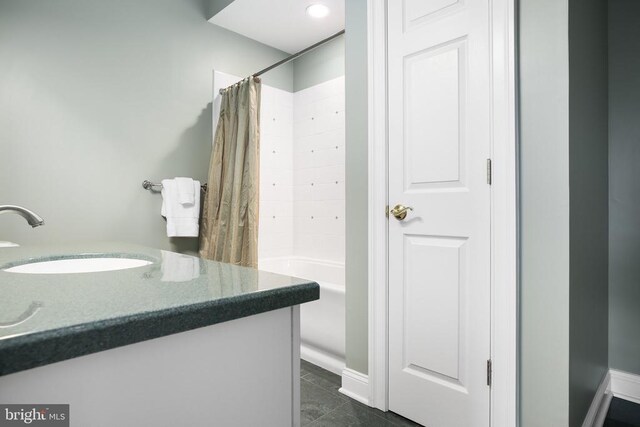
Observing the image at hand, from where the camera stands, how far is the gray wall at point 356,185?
1824 millimetres

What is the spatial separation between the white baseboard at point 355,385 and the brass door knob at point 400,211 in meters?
0.80

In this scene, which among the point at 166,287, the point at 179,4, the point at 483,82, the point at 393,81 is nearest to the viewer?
the point at 166,287

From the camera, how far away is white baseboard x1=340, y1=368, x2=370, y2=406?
181cm

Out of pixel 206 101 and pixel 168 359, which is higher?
pixel 206 101

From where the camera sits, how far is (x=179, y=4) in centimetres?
261

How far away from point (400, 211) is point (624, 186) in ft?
4.07

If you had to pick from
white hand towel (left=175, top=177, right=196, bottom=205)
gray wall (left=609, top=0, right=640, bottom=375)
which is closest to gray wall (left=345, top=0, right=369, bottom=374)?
white hand towel (left=175, top=177, right=196, bottom=205)

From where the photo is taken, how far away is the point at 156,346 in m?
0.51

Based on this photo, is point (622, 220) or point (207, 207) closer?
point (622, 220)

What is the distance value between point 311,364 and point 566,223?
1.61 m

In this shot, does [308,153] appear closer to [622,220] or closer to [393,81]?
[393,81]

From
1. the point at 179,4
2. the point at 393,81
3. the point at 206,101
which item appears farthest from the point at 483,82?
the point at 179,4

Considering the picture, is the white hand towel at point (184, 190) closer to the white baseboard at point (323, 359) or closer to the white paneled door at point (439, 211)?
the white baseboard at point (323, 359)

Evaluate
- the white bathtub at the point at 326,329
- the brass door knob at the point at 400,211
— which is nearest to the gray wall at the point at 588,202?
the brass door knob at the point at 400,211
